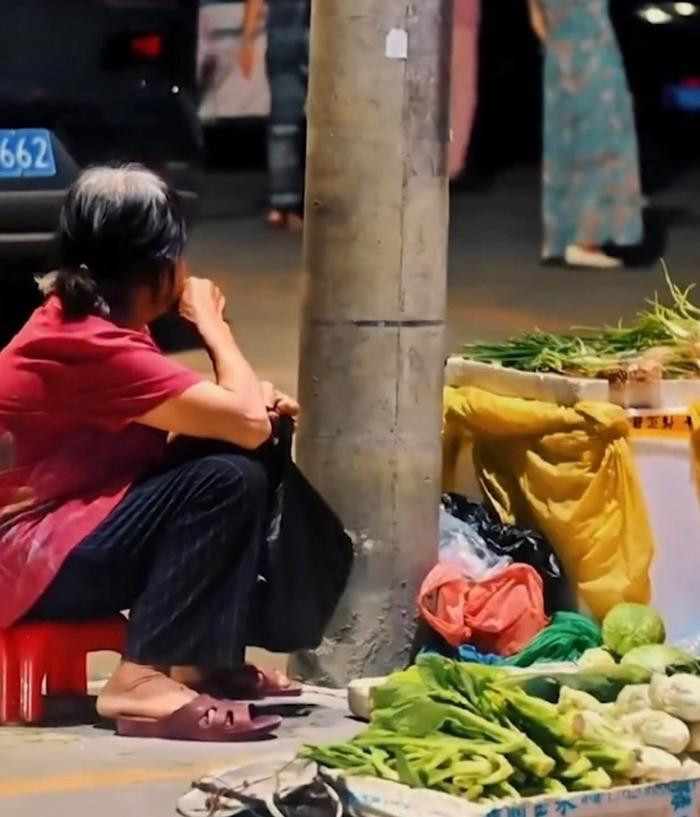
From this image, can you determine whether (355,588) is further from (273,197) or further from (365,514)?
(273,197)

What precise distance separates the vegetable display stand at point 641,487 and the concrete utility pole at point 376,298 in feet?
1.18

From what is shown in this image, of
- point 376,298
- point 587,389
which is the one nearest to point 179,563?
point 376,298

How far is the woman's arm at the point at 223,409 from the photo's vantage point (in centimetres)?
455

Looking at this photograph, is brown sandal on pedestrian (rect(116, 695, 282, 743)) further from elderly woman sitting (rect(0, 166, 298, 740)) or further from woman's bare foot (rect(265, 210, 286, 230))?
woman's bare foot (rect(265, 210, 286, 230))

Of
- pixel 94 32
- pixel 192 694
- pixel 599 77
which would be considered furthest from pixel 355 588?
pixel 599 77

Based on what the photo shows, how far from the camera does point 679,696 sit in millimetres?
4332

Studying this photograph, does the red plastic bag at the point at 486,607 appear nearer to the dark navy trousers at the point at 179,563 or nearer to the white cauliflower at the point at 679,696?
the dark navy trousers at the point at 179,563

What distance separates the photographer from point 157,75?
820cm

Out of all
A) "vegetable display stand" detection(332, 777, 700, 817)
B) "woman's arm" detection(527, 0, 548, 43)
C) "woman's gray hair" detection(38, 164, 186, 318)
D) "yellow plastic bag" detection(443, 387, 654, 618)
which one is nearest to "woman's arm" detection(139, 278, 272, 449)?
"woman's gray hair" detection(38, 164, 186, 318)

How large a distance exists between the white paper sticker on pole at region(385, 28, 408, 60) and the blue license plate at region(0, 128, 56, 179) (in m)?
3.07

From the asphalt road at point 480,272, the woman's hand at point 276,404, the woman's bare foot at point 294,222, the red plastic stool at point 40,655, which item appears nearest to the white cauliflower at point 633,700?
the woman's hand at point 276,404

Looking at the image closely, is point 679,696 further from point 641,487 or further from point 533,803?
point 641,487

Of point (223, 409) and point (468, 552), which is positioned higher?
point (223, 409)

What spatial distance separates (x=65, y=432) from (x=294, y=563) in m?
0.55
